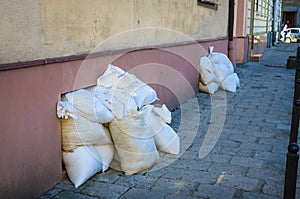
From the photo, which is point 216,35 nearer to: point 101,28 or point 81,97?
point 101,28

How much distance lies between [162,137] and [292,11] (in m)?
40.5

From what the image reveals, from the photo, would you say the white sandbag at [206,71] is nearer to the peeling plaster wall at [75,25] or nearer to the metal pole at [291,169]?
the peeling plaster wall at [75,25]

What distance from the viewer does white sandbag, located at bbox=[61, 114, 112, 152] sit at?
3.37 metres

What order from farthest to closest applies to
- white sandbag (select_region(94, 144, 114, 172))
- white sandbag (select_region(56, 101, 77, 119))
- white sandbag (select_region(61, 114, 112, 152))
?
white sandbag (select_region(94, 144, 114, 172)), white sandbag (select_region(61, 114, 112, 152)), white sandbag (select_region(56, 101, 77, 119))

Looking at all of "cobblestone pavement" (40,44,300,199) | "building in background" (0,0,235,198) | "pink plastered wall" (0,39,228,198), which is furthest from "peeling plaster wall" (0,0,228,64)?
"cobblestone pavement" (40,44,300,199)

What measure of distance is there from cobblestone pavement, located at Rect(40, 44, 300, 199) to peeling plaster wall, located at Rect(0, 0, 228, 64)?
4.06 ft

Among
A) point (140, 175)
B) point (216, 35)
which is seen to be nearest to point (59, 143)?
point (140, 175)

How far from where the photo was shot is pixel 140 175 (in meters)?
3.62

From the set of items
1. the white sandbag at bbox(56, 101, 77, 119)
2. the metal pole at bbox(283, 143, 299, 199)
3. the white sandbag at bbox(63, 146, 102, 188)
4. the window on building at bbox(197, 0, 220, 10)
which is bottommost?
the white sandbag at bbox(63, 146, 102, 188)

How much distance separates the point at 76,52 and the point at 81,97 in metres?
0.46

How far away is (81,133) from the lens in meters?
3.37

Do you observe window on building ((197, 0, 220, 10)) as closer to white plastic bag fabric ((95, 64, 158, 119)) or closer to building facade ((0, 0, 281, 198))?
building facade ((0, 0, 281, 198))

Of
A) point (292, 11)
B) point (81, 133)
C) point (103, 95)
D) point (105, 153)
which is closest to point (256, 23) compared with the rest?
point (103, 95)

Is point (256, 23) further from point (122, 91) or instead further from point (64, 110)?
point (64, 110)
